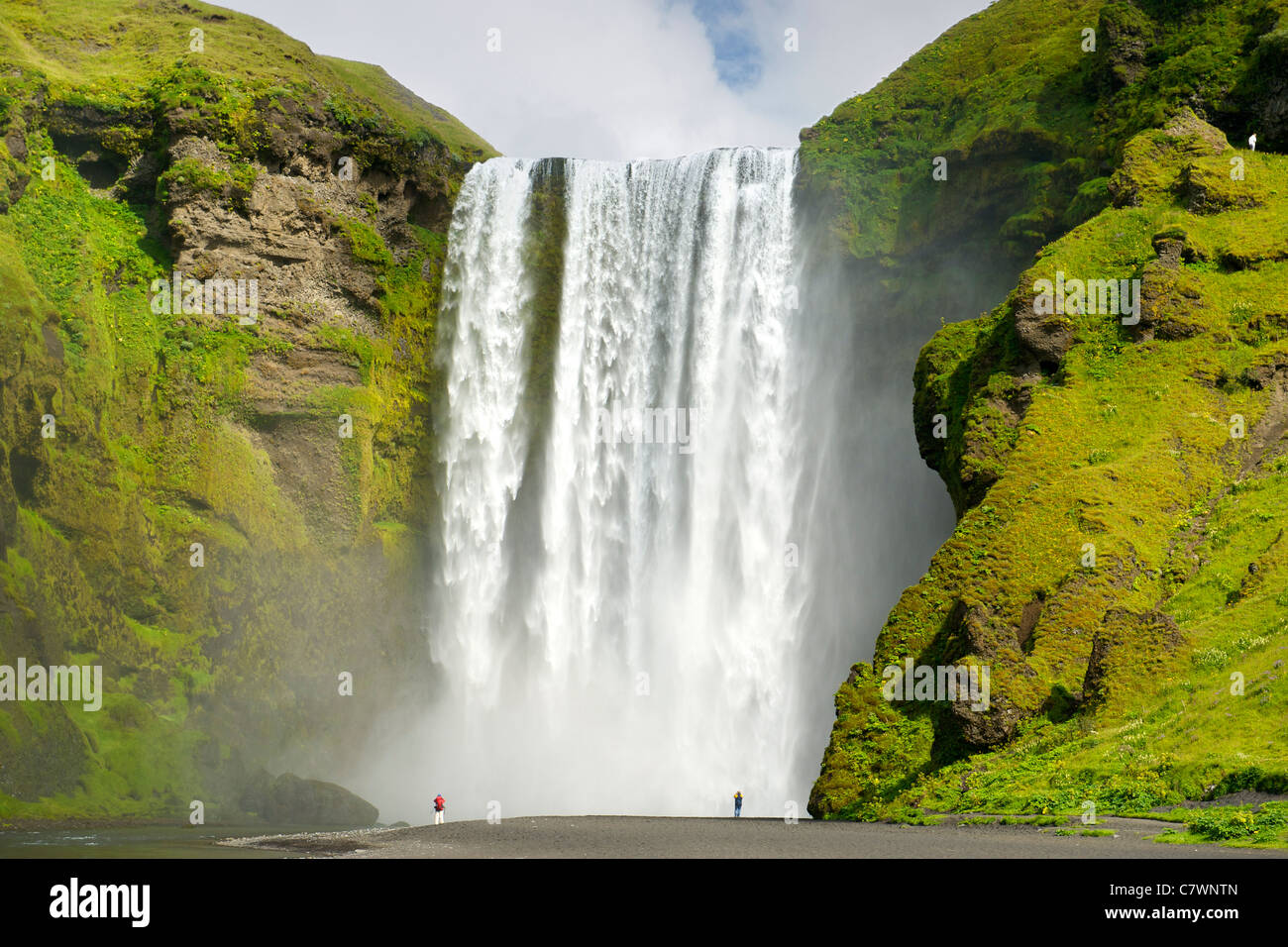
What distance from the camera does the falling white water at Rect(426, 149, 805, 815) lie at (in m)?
45.6

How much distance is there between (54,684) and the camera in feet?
114

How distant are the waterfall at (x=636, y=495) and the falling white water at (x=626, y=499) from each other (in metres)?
0.10

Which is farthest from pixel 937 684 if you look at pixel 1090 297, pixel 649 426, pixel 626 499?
pixel 649 426

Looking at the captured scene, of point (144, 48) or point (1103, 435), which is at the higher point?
point (144, 48)

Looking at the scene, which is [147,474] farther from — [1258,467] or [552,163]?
[1258,467]

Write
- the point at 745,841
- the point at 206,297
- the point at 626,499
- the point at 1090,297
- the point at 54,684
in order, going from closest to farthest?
1. the point at 745,841
2. the point at 1090,297
3. the point at 54,684
4. the point at 206,297
5. the point at 626,499

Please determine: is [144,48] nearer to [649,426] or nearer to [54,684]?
[649,426]

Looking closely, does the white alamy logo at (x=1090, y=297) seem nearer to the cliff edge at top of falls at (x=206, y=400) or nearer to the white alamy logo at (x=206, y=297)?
the cliff edge at top of falls at (x=206, y=400)

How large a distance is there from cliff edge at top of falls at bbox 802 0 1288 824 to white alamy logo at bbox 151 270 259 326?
2526cm

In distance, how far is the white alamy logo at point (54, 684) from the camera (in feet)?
108
